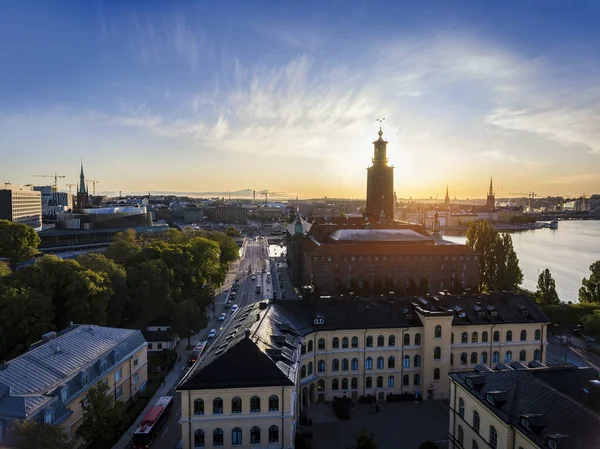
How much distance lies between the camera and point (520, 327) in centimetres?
3425

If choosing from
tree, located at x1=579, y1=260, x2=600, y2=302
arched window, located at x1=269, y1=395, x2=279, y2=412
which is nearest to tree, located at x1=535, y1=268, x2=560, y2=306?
tree, located at x1=579, y1=260, x2=600, y2=302

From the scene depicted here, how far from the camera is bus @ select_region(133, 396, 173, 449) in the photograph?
2447cm

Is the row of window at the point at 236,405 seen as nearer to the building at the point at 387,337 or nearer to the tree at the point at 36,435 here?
the building at the point at 387,337

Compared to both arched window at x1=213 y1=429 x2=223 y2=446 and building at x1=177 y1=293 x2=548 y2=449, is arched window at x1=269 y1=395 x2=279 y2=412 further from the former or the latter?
building at x1=177 y1=293 x2=548 y2=449

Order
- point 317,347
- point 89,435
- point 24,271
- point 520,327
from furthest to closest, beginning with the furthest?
point 24,271
point 520,327
point 317,347
point 89,435

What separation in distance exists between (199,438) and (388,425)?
41.9ft

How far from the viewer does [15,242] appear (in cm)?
5859

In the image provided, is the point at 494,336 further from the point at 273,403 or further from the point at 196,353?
the point at 196,353

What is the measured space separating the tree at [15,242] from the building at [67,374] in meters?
35.7

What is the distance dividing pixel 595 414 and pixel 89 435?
2304 centimetres

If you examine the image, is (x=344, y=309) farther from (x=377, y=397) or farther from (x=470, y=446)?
(x=470, y=446)

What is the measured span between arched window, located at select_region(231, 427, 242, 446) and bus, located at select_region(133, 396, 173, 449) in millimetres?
5735

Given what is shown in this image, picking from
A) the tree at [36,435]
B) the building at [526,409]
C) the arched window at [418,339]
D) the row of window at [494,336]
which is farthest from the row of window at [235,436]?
the row of window at [494,336]

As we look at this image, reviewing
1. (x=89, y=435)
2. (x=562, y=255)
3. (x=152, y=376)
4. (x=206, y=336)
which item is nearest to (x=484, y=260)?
(x=206, y=336)
